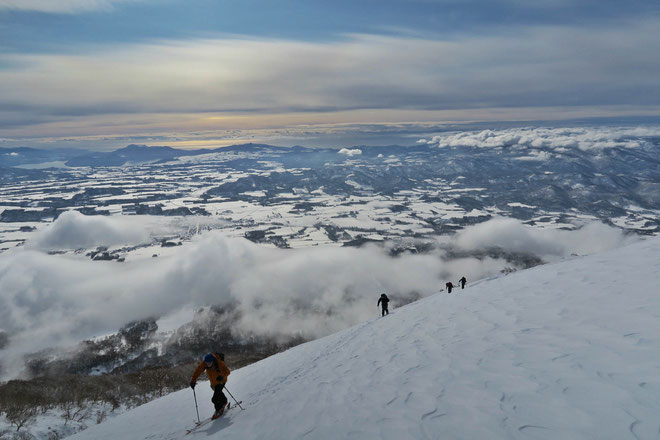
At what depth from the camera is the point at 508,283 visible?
75.8ft

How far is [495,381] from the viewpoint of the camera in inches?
332

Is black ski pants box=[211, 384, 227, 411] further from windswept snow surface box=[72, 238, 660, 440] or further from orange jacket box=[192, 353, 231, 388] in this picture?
orange jacket box=[192, 353, 231, 388]

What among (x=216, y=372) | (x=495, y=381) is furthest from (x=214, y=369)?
(x=495, y=381)

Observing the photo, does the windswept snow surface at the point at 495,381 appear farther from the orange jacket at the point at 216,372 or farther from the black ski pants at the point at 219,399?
the orange jacket at the point at 216,372

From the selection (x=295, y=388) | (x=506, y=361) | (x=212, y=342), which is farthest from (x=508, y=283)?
(x=212, y=342)

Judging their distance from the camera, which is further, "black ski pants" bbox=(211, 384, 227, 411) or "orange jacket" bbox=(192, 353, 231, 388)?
"black ski pants" bbox=(211, 384, 227, 411)

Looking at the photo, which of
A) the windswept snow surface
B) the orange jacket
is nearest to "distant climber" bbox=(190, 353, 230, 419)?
the orange jacket

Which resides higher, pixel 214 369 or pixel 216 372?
pixel 214 369

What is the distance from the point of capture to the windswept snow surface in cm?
644


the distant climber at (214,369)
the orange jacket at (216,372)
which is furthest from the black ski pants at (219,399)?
the orange jacket at (216,372)

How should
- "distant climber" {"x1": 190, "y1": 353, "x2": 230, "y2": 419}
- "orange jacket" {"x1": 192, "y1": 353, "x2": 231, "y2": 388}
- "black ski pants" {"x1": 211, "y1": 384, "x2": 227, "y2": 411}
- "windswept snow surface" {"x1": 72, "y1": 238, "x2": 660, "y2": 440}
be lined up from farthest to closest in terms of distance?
"black ski pants" {"x1": 211, "y1": 384, "x2": 227, "y2": 411}
"orange jacket" {"x1": 192, "y1": 353, "x2": 231, "y2": 388}
"distant climber" {"x1": 190, "y1": 353, "x2": 230, "y2": 419}
"windswept snow surface" {"x1": 72, "y1": 238, "x2": 660, "y2": 440}

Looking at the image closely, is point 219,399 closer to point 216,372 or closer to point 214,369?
point 216,372

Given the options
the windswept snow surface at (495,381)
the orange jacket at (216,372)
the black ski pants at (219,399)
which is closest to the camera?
the windswept snow surface at (495,381)

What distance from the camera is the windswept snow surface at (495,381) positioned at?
21.1 feet
